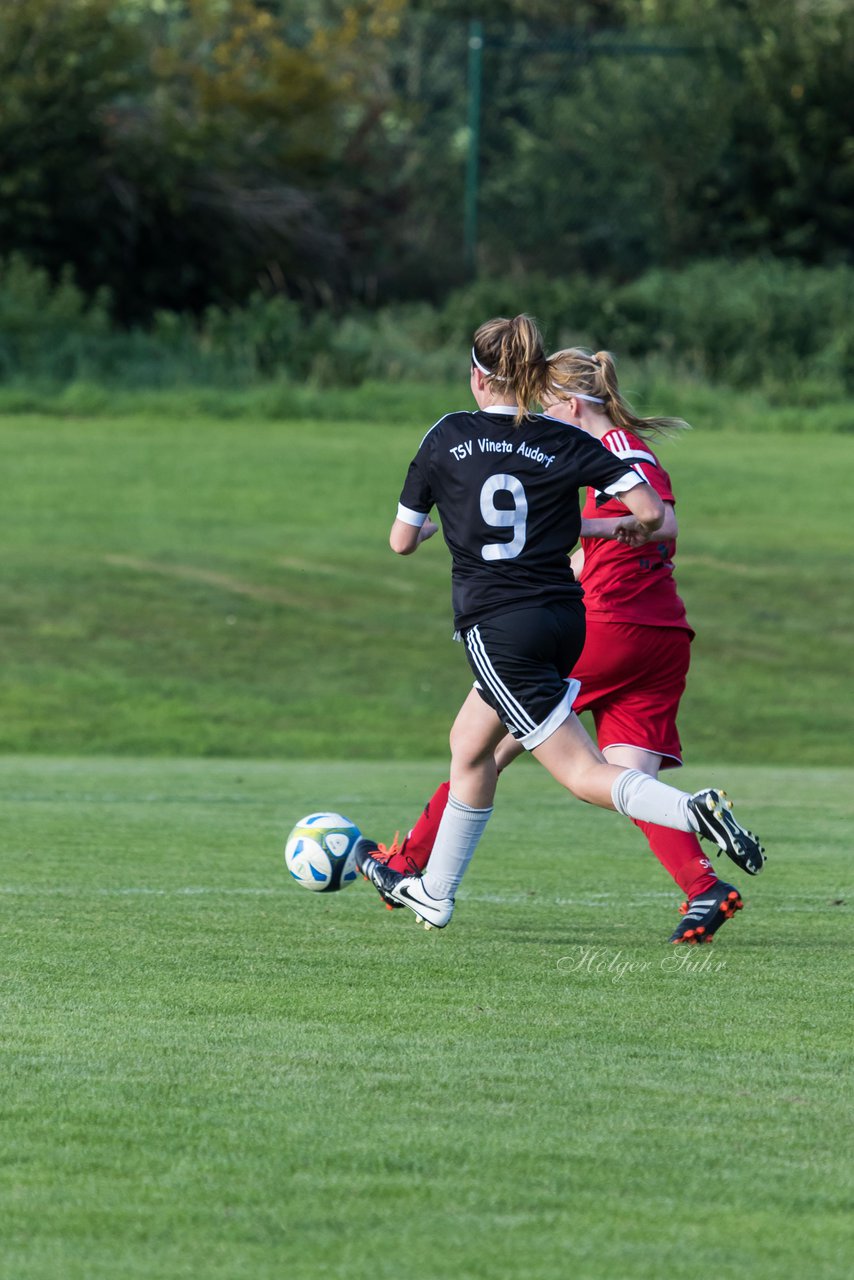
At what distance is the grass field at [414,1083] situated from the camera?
342cm

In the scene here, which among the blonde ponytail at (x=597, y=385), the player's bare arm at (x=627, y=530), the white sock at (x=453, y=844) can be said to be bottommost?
the white sock at (x=453, y=844)

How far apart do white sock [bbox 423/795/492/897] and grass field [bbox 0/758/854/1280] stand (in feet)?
0.61

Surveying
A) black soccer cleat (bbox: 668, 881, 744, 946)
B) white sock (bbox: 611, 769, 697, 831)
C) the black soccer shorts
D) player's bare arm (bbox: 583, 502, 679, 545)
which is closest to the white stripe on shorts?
the black soccer shorts

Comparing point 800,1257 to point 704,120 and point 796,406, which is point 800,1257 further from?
point 704,120

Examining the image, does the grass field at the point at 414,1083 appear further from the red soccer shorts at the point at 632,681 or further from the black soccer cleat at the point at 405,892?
the red soccer shorts at the point at 632,681

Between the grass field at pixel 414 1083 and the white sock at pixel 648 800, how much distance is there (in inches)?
17.4

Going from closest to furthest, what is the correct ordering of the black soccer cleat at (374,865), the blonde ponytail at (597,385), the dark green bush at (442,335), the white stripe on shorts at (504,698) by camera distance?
the white stripe on shorts at (504,698) → the blonde ponytail at (597,385) → the black soccer cleat at (374,865) → the dark green bush at (442,335)

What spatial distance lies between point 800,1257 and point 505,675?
121 inches

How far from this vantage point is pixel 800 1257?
3.34m

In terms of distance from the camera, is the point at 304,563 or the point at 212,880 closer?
the point at 212,880

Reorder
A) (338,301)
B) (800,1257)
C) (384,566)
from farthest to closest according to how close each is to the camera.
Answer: (338,301), (384,566), (800,1257)

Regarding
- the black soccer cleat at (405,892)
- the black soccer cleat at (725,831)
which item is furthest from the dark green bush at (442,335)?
the black soccer cleat at (725,831)

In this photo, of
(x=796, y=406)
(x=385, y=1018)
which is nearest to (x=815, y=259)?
(x=796, y=406)

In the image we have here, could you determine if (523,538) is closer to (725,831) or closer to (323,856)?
(725,831)
